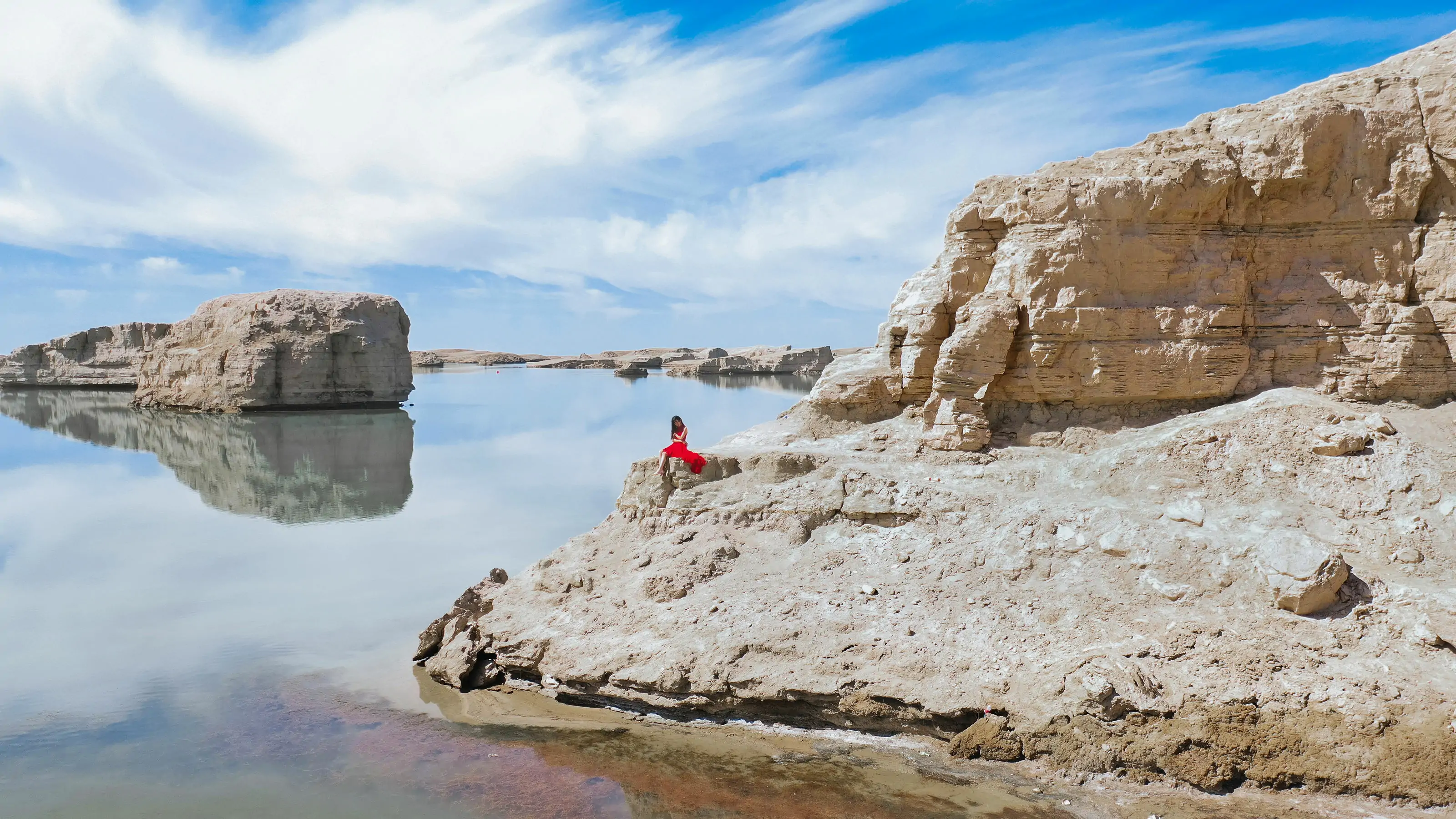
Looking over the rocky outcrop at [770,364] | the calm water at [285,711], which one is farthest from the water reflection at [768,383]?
the calm water at [285,711]

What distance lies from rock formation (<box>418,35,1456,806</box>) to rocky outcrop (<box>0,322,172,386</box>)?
7224cm

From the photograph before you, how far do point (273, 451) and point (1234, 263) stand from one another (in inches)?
1398

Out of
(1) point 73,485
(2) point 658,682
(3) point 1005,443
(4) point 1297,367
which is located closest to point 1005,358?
(3) point 1005,443

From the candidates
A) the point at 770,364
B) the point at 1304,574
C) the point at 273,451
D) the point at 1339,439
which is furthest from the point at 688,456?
the point at 770,364

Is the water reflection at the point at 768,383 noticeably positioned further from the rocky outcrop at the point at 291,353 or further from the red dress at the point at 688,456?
the red dress at the point at 688,456

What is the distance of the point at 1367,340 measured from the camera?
12.5 metres

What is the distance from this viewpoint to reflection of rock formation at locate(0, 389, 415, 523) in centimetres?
2594

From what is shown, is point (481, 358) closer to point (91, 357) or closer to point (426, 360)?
point (426, 360)

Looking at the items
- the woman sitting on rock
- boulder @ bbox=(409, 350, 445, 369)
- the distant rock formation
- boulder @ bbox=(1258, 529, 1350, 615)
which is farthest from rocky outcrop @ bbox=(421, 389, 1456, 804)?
boulder @ bbox=(409, 350, 445, 369)

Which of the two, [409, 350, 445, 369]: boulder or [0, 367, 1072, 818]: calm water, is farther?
[409, 350, 445, 369]: boulder

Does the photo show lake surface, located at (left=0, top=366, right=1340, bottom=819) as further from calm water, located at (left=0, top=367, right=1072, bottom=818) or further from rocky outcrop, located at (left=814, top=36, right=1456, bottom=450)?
rocky outcrop, located at (left=814, top=36, right=1456, bottom=450)

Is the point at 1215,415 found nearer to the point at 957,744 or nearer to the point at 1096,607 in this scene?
the point at 1096,607

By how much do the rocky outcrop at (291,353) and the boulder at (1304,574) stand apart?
51197 mm

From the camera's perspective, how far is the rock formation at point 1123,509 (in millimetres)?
9188
